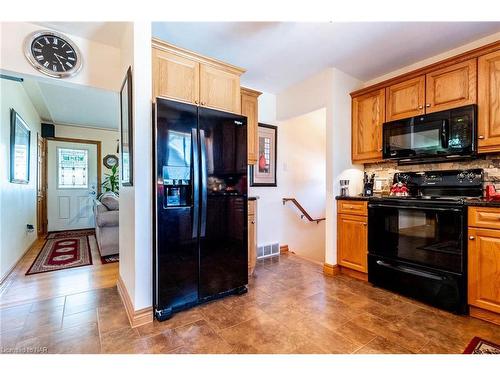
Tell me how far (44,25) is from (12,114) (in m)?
1.56

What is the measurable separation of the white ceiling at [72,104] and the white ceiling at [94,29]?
0.97m

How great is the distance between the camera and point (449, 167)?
8.30 ft

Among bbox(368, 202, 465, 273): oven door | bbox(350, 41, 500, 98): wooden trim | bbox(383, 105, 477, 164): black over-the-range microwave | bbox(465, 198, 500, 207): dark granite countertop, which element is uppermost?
bbox(350, 41, 500, 98): wooden trim

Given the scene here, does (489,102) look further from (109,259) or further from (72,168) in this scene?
(72,168)

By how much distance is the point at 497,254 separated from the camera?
1.84 meters

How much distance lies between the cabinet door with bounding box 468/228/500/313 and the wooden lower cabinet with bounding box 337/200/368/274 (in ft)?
2.89

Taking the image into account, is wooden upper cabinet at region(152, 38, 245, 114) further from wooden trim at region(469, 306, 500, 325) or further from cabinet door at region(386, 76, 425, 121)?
wooden trim at region(469, 306, 500, 325)

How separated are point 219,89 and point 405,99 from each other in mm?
1985

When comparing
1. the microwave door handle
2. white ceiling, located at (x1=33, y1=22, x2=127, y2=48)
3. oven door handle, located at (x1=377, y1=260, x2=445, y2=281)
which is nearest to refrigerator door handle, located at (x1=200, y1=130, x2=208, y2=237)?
white ceiling, located at (x1=33, y1=22, x2=127, y2=48)

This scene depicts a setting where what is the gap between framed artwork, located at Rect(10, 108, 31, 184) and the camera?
307 cm

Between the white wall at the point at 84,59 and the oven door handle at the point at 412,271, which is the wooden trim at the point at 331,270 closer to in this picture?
the oven door handle at the point at 412,271

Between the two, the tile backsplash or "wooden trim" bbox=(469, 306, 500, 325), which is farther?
the tile backsplash
